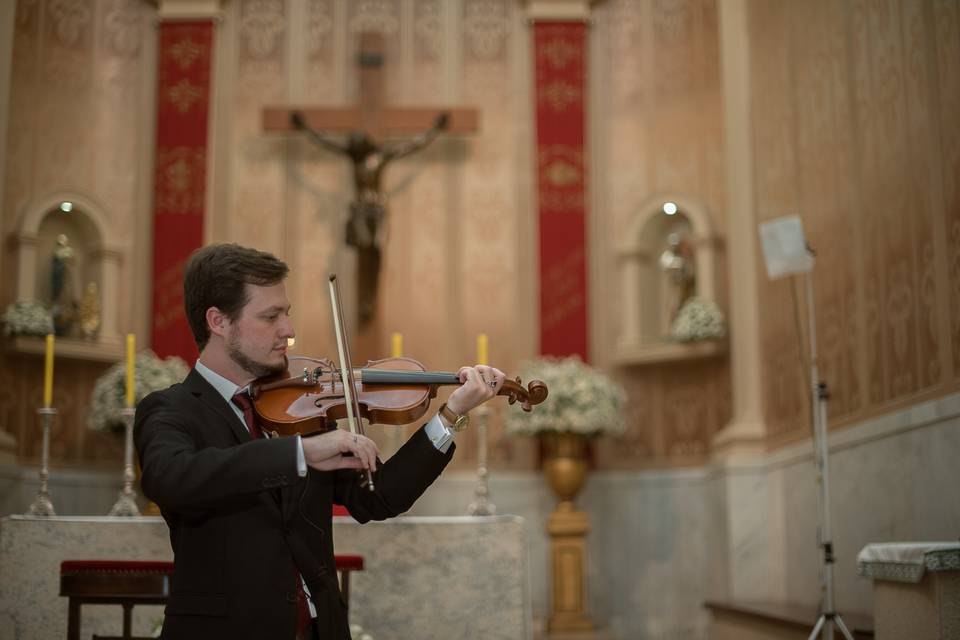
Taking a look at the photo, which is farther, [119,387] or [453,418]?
[119,387]

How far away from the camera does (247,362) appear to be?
257 centimetres

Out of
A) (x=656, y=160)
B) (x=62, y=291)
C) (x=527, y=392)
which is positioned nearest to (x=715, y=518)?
(x=656, y=160)

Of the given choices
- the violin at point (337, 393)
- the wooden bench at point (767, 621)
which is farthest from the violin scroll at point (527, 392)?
the wooden bench at point (767, 621)

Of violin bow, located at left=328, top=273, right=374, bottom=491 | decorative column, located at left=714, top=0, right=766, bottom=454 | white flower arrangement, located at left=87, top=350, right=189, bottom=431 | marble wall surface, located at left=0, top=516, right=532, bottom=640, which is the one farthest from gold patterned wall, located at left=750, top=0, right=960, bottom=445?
white flower arrangement, located at left=87, top=350, right=189, bottom=431

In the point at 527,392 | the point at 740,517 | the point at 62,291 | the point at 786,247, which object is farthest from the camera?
the point at 62,291

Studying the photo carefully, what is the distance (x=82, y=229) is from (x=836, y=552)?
18.2 ft

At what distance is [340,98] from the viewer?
900 centimetres

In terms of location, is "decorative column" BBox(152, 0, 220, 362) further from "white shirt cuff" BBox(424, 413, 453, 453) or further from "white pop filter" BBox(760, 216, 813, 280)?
"white shirt cuff" BBox(424, 413, 453, 453)

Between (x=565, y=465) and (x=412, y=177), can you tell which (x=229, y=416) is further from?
(x=412, y=177)

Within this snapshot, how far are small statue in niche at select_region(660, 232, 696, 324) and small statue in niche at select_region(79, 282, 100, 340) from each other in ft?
13.2

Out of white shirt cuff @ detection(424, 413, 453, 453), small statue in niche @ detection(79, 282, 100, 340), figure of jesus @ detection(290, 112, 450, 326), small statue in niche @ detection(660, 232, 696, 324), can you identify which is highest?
figure of jesus @ detection(290, 112, 450, 326)

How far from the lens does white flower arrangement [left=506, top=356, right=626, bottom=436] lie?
7551 mm

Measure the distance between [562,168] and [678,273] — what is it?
1.29 metres

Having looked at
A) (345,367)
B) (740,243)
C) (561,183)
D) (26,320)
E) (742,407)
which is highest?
(561,183)
